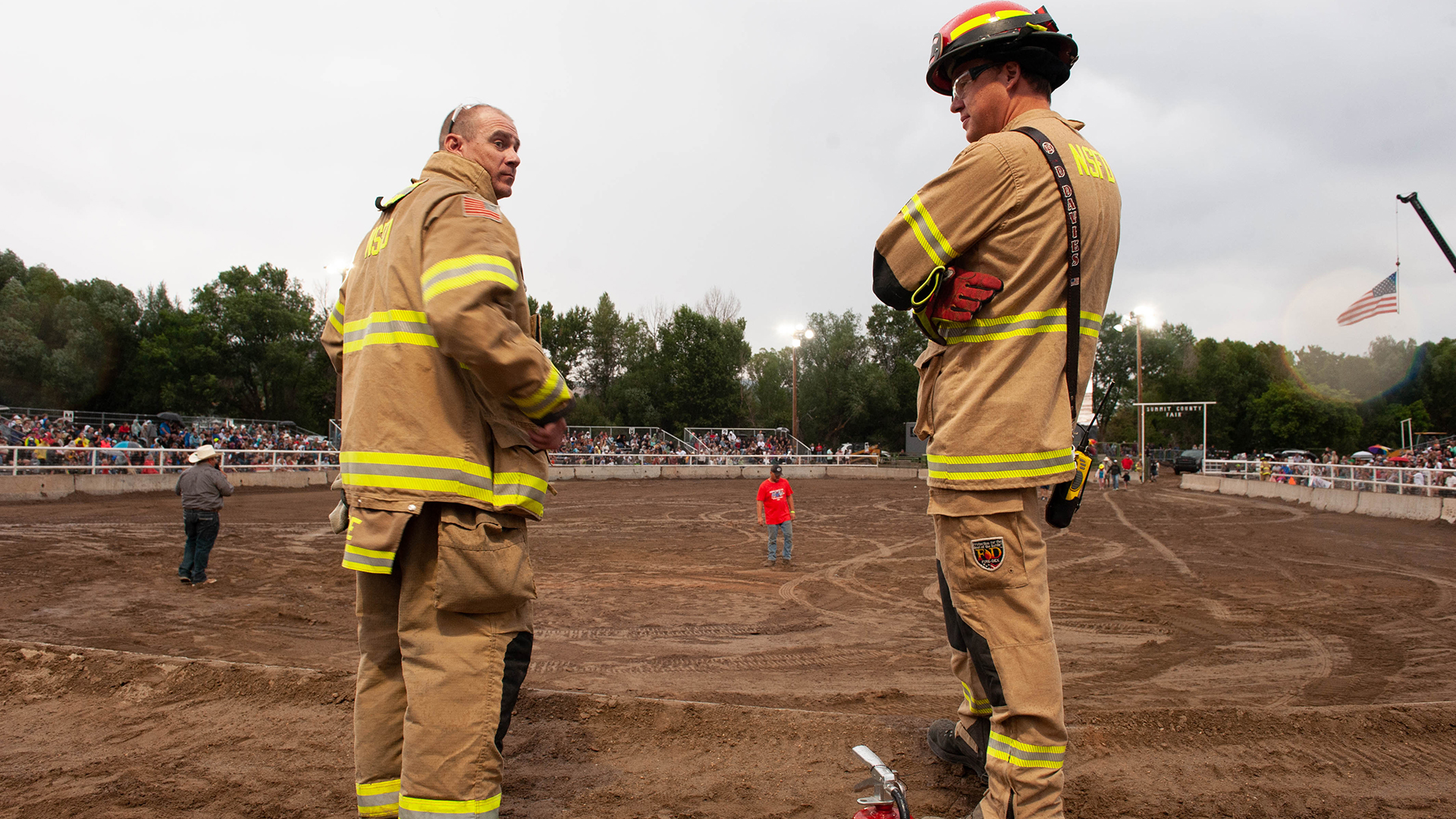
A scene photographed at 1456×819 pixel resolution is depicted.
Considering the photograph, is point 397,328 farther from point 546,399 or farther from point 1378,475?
point 1378,475

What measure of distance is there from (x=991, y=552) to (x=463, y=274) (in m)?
1.68

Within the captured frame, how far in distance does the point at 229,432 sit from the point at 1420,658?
39.8 m

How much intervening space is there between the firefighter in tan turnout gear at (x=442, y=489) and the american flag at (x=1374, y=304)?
25666 mm

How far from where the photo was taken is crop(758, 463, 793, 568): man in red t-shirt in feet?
38.0

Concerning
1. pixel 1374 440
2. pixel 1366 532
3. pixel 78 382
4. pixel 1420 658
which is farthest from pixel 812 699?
pixel 1374 440

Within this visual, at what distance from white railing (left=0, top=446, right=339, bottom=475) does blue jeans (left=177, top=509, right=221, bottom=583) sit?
940 cm

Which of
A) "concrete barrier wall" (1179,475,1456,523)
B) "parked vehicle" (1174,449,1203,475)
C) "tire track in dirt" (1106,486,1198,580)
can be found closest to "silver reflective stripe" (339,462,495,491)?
"tire track in dirt" (1106,486,1198,580)

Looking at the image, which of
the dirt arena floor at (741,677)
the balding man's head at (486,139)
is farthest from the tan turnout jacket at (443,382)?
the dirt arena floor at (741,677)

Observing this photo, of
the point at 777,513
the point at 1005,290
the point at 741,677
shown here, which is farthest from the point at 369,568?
the point at 777,513

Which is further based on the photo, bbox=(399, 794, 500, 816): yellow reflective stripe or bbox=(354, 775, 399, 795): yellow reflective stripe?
bbox=(354, 775, 399, 795): yellow reflective stripe

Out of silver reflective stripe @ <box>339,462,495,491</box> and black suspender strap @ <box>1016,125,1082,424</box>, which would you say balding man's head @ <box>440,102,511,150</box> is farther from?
black suspender strap @ <box>1016,125,1082,424</box>

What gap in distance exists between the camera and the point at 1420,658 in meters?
6.05

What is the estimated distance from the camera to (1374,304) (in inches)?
822

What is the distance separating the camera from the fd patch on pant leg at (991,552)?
86.4 inches
